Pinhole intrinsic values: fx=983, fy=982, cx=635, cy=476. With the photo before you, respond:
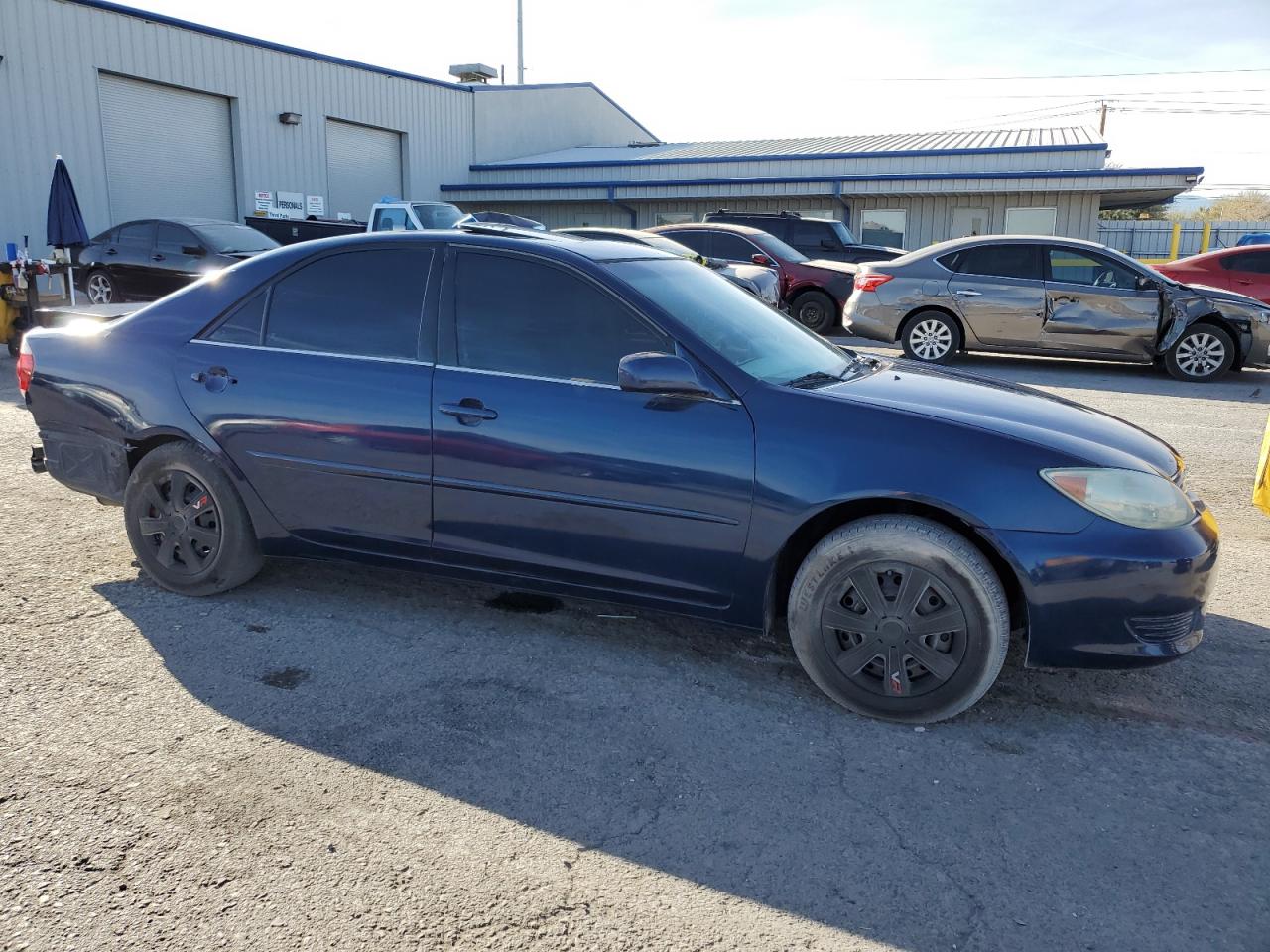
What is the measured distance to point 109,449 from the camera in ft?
13.9

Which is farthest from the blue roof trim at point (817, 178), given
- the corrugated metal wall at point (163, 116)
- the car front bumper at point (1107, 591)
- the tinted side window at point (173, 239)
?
the car front bumper at point (1107, 591)

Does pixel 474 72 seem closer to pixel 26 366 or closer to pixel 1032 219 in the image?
pixel 1032 219

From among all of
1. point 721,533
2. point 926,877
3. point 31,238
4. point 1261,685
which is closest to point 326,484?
point 721,533

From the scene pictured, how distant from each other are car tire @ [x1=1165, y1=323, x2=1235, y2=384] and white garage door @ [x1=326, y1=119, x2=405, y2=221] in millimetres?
21022

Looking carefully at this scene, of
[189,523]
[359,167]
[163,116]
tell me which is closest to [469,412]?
[189,523]

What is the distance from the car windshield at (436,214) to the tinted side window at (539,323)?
610 inches

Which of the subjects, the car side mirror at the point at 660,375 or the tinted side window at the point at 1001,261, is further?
the tinted side window at the point at 1001,261

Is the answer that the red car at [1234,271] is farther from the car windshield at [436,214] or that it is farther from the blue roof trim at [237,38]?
the blue roof trim at [237,38]

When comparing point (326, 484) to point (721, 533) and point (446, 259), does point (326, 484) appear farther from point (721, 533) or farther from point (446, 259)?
point (721, 533)

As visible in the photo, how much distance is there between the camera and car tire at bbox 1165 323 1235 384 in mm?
10930

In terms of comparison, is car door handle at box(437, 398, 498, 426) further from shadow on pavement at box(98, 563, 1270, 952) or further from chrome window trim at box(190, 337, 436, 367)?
shadow on pavement at box(98, 563, 1270, 952)

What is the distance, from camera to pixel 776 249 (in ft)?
50.4

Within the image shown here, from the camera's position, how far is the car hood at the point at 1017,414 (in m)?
3.28

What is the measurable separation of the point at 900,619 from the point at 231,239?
46.8ft
